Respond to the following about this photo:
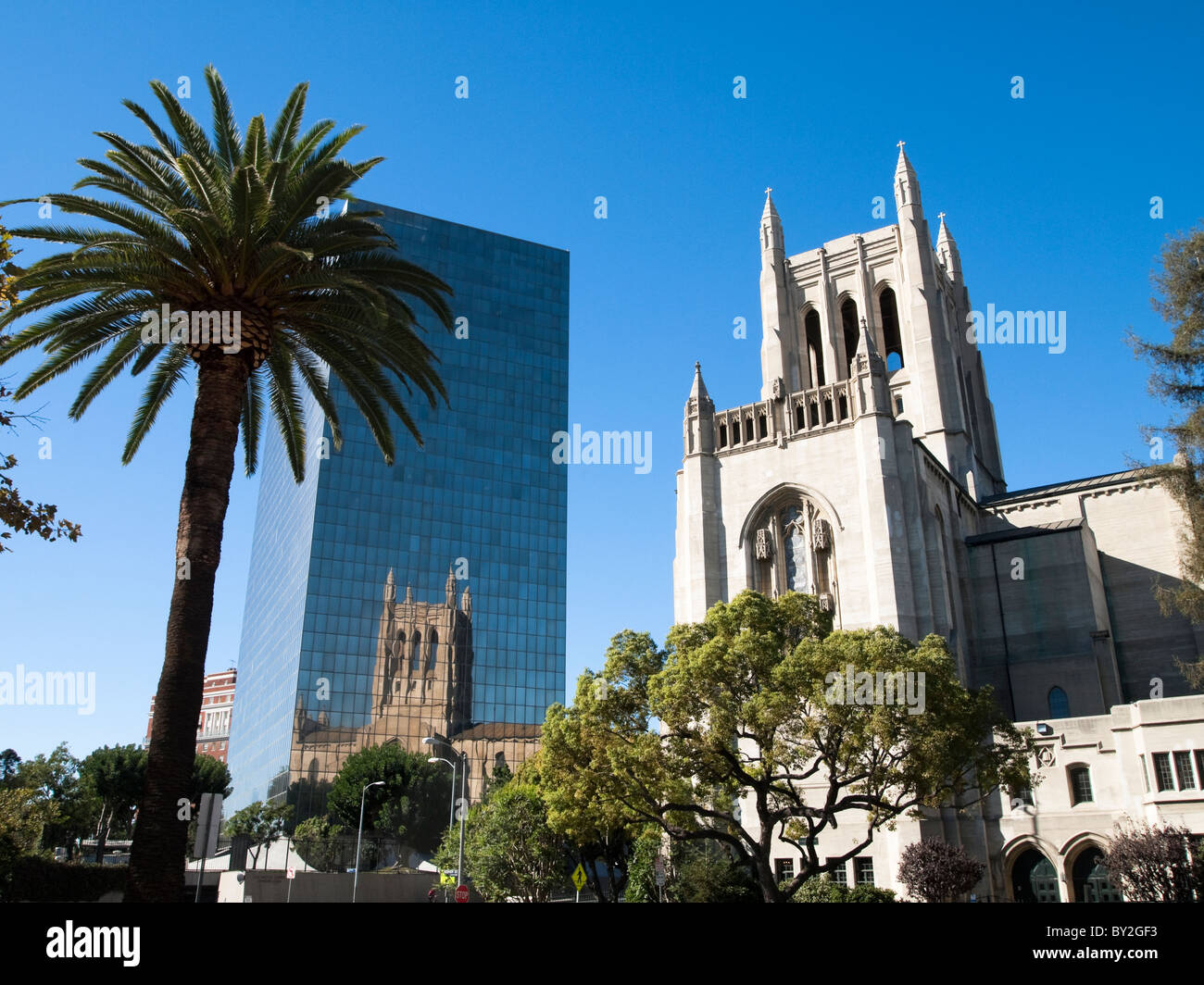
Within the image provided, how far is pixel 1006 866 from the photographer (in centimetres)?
3812

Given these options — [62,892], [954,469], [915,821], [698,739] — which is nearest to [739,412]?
[954,469]

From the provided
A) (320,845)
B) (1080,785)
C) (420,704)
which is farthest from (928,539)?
(420,704)

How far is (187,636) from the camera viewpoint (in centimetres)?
1620

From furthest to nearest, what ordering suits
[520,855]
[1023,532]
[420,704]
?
[420,704], [1023,532], [520,855]

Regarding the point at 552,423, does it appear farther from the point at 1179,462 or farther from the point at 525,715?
the point at 1179,462

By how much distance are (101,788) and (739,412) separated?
52903mm

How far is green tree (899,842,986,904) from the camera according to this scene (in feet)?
104

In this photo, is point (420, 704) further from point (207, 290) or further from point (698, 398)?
point (207, 290)

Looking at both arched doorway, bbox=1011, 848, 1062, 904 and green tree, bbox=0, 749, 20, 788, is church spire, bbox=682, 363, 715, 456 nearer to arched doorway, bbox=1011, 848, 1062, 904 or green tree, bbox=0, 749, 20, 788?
arched doorway, bbox=1011, 848, 1062, 904

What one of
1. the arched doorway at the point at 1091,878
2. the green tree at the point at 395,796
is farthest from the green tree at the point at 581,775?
the green tree at the point at 395,796

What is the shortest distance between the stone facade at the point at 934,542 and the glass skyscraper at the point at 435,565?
4547 cm

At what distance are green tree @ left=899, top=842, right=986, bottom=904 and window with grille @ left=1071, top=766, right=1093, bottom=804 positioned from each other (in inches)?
278

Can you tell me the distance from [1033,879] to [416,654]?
65.1m

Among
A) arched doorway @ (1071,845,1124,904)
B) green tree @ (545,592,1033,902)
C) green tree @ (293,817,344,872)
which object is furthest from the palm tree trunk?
green tree @ (293,817,344,872)
